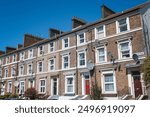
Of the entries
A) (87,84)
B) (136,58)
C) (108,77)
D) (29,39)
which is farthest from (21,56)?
(136,58)

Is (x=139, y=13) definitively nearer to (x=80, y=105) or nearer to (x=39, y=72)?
(x=80, y=105)

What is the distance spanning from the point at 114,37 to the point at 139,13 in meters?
3.61

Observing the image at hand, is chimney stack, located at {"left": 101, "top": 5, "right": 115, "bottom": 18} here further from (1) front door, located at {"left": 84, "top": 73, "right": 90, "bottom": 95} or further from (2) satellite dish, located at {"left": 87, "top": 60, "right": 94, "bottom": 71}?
Result: (1) front door, located at {"left": 84, "top": 73, "right": 90, "bottom": 95}

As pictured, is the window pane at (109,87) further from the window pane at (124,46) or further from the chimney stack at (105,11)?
the chimney stack at (105,11)

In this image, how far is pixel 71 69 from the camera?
2242 cm

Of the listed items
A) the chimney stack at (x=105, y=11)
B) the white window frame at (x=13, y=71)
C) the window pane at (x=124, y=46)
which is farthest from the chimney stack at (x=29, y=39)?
the window pane at (x=124, y=46)

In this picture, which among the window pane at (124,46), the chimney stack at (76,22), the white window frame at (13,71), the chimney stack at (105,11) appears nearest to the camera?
A: the window pane at (124,46)

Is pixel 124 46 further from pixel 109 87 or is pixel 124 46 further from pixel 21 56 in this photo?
pixel 21 56

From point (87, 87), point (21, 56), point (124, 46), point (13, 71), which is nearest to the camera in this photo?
point (124, 46)

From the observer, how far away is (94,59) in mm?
20234

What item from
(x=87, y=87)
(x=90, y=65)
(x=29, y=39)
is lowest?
(x=87, y=87)

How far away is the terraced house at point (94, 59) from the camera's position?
16875 millimetres

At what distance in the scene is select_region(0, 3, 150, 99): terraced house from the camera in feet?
55.4

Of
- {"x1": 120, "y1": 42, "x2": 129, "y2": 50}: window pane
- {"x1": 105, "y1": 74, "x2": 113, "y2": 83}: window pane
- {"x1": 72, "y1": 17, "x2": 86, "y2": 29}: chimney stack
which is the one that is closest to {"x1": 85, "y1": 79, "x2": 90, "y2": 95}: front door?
{"x1": 105, "y1": 74, "x2": 113, "y2": 83}: window pane
